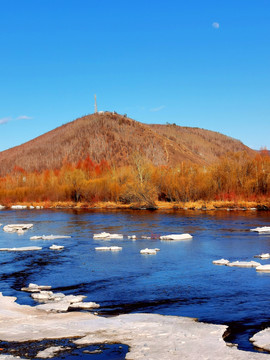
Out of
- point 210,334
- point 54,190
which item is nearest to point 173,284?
point 210,334

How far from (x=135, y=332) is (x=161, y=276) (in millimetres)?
5738

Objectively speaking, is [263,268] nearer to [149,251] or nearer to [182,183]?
[149,251]

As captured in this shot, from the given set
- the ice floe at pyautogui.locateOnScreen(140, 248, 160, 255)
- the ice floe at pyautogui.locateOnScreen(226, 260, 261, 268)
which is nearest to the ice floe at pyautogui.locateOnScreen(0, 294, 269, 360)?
the ice floe at pyautogui.locateOnScreen(226, 260, 261, 268)

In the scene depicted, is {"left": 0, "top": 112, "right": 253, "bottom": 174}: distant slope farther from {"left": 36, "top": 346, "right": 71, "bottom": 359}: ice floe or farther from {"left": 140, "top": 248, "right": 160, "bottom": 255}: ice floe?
{"left": 36, "top": 346, "right": 71, "bottom": 359}: ice floe

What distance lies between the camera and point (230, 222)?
31.3m

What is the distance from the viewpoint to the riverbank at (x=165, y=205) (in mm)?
43312

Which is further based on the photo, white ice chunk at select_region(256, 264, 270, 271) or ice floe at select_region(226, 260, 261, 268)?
ice floe at select_region(226, 260, 261, 268)

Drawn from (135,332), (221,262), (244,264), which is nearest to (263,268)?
(244,264)

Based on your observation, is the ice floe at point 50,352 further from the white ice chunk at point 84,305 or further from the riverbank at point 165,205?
the riverbank at point 165,205

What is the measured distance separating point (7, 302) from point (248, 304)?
623cm

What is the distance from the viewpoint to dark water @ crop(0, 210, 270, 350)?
441 inches

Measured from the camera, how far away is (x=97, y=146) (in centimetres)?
12188

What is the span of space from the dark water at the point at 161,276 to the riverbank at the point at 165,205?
1696 cm

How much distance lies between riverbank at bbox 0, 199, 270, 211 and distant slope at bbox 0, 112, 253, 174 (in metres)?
55.7
